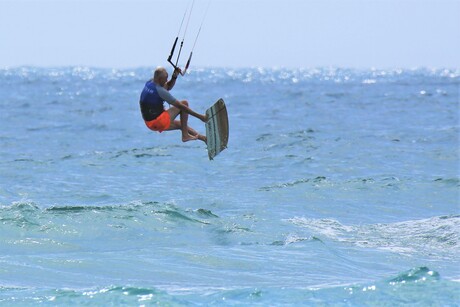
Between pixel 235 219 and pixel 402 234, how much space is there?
2800mm

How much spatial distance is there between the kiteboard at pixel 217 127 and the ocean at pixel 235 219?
55.7 inches

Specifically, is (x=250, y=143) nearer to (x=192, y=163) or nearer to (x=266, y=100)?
(x=192, y=163)

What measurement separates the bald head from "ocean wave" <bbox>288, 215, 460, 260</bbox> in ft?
11.2

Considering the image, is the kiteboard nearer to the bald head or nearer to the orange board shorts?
the orange board shorts

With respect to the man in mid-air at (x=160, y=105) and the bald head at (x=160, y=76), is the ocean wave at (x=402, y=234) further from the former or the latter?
the bald head at (x=160, y=76)

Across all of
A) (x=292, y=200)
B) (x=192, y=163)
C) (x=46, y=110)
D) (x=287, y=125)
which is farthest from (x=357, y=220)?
(x=46, y=110)

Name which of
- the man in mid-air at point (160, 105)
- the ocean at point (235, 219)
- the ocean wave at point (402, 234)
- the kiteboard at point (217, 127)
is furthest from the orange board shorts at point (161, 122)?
the ocean wave at point (402, 234)

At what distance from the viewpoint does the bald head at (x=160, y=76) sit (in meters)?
12.6

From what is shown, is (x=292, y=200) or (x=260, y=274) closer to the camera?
(x=260, y=274)

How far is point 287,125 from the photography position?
33.7m

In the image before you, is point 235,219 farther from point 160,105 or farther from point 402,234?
point 160,105

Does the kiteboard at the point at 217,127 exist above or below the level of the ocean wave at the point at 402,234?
above

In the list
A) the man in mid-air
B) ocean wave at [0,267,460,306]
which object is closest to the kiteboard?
the man in mid-air

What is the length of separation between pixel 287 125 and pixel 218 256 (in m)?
21.5
